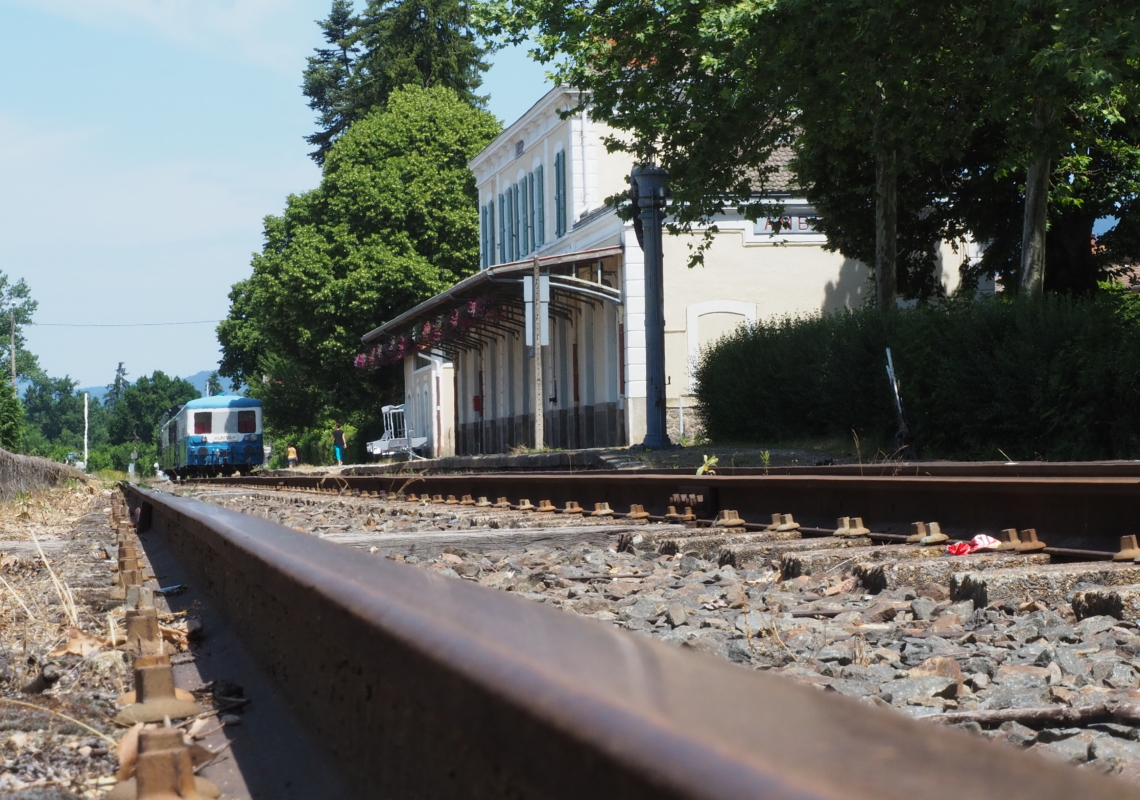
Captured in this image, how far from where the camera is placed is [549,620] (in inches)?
49.4

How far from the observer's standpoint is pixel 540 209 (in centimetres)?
4053

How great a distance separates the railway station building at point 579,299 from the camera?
2994 cm

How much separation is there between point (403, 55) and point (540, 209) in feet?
88.1

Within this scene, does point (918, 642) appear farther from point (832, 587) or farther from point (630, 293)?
point (630, 293)

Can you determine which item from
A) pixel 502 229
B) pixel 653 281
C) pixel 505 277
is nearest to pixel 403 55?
pixel 502 229

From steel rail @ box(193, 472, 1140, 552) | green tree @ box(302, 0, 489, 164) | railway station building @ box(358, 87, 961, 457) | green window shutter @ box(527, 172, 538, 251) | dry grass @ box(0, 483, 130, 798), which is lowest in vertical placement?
dry grass @ box(0, 483, 130, 798)

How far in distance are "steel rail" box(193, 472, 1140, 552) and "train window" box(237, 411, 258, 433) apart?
40466 millimetres

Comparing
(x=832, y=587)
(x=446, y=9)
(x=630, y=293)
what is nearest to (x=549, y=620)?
(x=832, y=587)

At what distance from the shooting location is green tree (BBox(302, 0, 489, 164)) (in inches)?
2516

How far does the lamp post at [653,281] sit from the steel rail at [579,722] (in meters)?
16.8

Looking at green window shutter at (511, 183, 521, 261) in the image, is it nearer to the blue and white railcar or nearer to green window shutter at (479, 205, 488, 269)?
green window shutter at (479, 205, 488, 269)

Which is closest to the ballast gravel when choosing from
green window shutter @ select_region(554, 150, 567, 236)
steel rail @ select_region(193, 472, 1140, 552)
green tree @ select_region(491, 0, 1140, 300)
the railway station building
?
steel rail @ select_region(193, 472, 1140, 552)

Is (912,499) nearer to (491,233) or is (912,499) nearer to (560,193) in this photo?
(560,193)

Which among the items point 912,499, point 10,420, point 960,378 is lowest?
point 912,499
